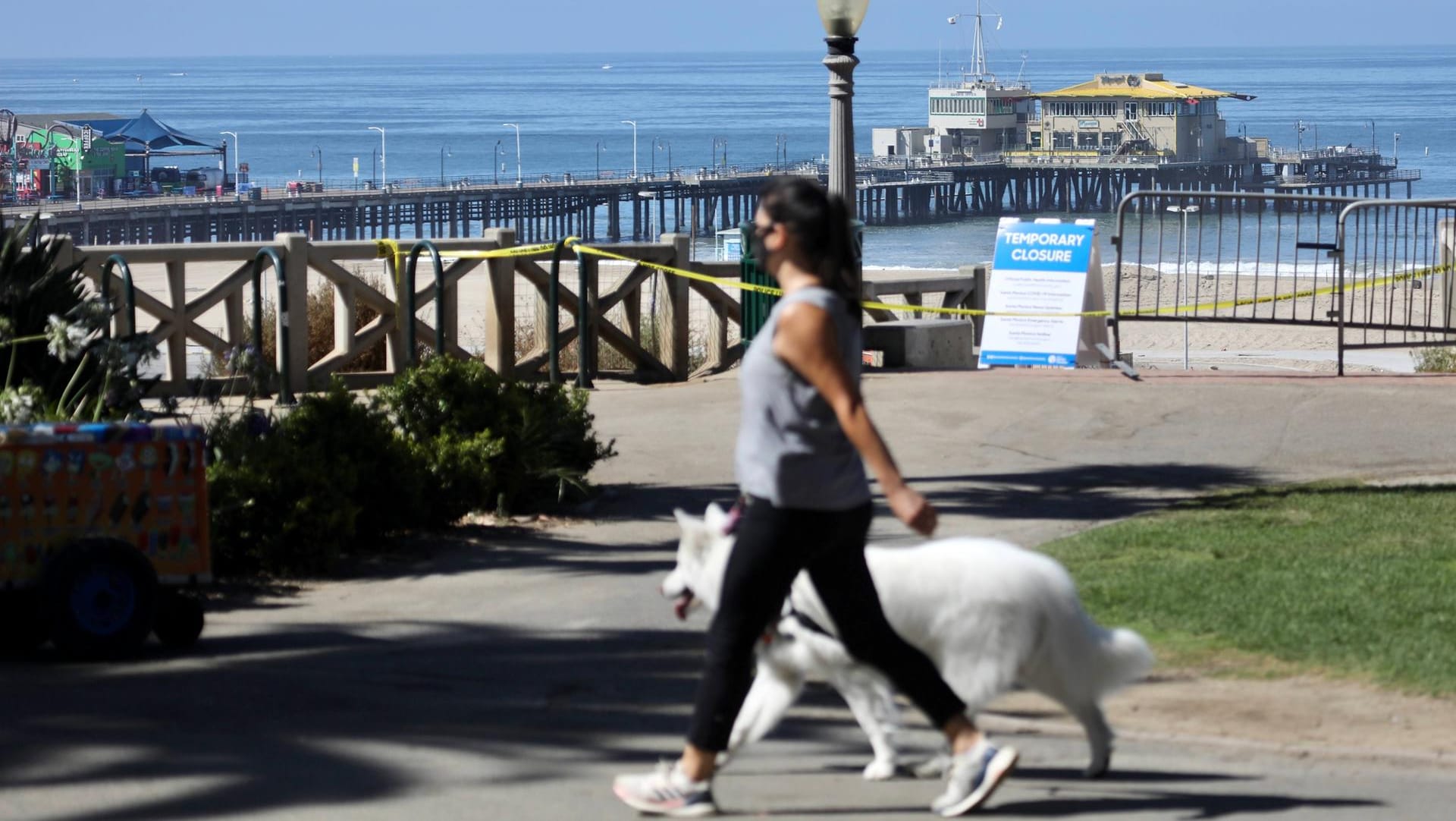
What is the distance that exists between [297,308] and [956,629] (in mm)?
9632

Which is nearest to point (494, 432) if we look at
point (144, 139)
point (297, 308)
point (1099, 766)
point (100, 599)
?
point (100, 599)

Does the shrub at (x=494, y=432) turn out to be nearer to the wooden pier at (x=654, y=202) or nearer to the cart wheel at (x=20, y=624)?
the cart wheel at (x=20, y=624)

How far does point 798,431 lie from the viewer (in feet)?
14.5

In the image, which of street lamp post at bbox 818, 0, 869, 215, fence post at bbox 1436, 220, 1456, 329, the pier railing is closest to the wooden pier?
fence post at bbox 1436, 220, 1456, 329

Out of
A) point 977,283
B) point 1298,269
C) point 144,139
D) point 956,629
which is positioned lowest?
point 1298,269

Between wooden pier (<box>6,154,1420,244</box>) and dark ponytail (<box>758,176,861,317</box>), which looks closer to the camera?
dark ponytail (<box>758,176,861,317</box>)

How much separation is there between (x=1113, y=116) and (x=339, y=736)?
135m

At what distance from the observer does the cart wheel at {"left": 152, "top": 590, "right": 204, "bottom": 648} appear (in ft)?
21.3

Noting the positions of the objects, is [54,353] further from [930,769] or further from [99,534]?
[930,769]

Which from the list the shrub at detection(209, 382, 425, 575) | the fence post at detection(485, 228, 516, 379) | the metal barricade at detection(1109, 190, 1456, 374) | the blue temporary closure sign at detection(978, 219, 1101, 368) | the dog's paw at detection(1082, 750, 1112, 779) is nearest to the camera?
the dog's paw at detection(1082, 750, 1112, 779)

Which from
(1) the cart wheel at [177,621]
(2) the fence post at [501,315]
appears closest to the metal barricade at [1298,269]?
(2) the fence post at [501,315]

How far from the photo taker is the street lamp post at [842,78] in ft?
36.8

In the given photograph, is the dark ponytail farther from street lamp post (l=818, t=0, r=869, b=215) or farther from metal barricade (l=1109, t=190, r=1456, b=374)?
metal barricade (l=1109, t=190, r=1456, b=374)

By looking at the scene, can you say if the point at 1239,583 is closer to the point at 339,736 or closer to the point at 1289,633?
the point at 1289,633
